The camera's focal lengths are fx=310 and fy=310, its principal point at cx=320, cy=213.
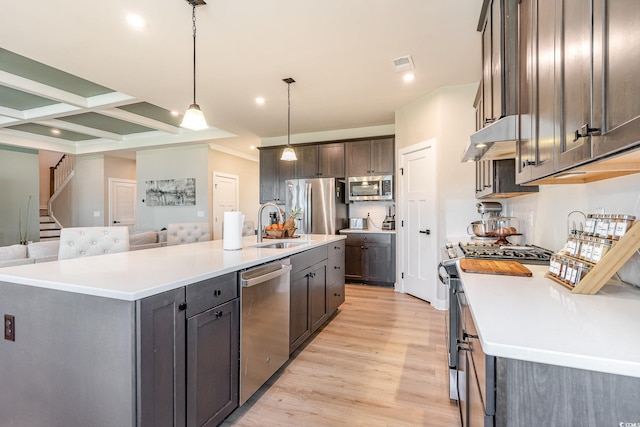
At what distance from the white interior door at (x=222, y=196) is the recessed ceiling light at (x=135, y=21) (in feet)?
14.1

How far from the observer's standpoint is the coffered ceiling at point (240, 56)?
2.38 meters

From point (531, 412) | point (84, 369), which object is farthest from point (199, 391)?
point (531, 412)

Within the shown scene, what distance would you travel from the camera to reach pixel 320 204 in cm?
531

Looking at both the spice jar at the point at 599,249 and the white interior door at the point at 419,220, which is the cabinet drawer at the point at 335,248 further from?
the spice jar at the point at 599,249

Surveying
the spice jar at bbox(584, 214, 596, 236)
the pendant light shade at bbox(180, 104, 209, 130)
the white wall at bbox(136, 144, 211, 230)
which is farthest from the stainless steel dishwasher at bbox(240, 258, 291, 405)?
the white wall at bbox(136, 144, 211, 230)

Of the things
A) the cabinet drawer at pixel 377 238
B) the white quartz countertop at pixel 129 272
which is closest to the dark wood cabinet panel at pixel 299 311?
the white quartz countertop at pixel 129 272

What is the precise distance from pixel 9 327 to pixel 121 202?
760cm

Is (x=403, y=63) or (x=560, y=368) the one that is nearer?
(x=560, y=368)

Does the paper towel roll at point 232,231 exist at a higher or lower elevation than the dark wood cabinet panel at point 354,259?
higher

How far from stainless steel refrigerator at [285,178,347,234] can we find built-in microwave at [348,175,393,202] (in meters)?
0.23

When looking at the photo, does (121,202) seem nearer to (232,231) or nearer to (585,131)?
(232,231)

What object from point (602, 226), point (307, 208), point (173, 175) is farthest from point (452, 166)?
point (173, 175)

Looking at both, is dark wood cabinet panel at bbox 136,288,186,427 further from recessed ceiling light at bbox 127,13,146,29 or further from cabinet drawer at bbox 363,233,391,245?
cabinet drawer at bbox 363,233,391,245

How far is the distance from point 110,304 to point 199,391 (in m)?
0.61
